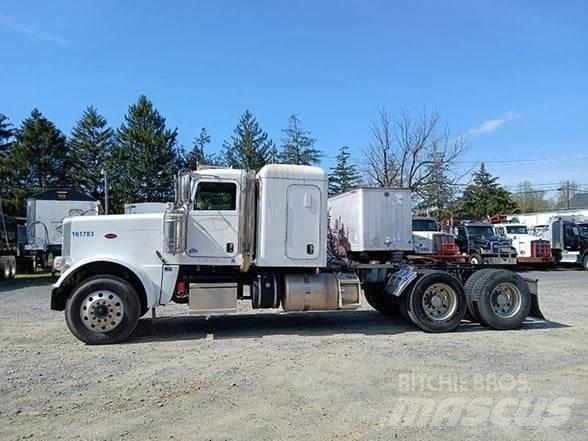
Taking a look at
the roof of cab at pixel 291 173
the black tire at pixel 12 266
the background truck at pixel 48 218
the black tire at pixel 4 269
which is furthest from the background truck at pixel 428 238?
the black tire at pixel 12 266

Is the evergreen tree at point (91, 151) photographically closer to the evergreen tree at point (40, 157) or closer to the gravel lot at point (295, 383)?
the evergreen tree at point (40, 157)

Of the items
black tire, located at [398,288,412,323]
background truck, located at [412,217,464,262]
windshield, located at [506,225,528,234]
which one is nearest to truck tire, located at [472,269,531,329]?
black tire, located at [398,288,412,323]

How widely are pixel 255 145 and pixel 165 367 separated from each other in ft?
151

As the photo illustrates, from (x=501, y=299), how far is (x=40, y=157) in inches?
1992

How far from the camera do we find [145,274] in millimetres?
Result: 8648

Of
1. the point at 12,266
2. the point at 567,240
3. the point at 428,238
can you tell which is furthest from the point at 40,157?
the point at 567,240

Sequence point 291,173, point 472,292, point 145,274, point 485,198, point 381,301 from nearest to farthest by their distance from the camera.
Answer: point 145,274, point 291,173, point 472,292, point 381,301, point 485,198

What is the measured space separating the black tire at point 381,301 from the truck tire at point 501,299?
1.70 m

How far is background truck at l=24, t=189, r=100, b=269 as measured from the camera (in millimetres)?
22641

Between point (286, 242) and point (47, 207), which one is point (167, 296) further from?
point (47, 207)

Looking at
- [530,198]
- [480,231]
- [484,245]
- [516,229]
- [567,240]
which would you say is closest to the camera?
[484,245]

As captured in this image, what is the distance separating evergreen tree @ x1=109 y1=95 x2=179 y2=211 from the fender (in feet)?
126

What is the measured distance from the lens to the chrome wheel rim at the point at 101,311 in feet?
26.9

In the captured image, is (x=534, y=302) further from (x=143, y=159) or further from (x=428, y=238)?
(x=143, y=159)
